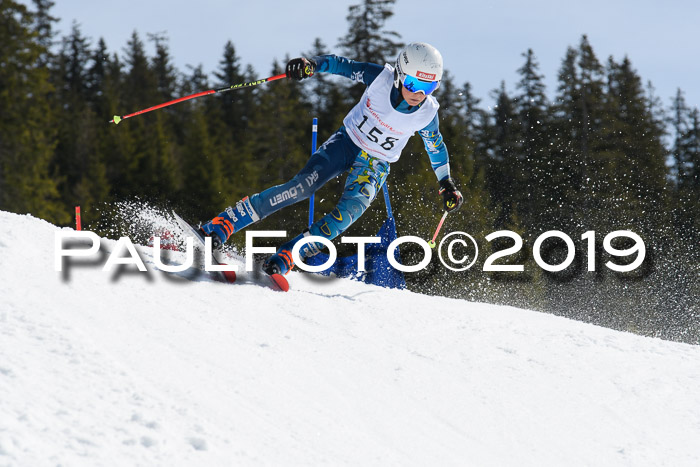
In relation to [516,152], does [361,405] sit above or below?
below

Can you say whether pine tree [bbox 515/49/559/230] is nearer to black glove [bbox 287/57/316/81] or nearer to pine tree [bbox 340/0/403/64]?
pine tree [bbox 340/0/403/64]

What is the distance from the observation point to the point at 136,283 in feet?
12.2

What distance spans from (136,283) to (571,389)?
254 centimetres

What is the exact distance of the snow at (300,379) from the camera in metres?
2.19

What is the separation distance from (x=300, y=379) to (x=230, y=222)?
89.7 inches

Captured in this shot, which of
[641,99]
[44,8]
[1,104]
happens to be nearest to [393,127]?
[1,104]

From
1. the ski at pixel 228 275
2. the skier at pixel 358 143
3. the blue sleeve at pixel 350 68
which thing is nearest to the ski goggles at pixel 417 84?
the skier at pixel 358 143

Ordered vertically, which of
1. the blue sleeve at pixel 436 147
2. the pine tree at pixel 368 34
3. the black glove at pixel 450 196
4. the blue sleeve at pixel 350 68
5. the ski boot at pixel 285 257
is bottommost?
the ski boot at pixel 285 257

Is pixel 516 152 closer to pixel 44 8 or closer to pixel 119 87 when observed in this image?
pixel 119 87

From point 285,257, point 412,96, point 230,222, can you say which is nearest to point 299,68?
point 412,96

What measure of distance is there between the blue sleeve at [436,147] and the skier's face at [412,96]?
365 mm

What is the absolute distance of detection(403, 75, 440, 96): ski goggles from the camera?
4.91m

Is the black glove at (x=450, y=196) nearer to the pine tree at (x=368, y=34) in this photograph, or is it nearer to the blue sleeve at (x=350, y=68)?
the blue sleeve at (x=350, y=68)

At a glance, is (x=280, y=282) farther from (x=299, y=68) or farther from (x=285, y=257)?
(x=299, y=68)
